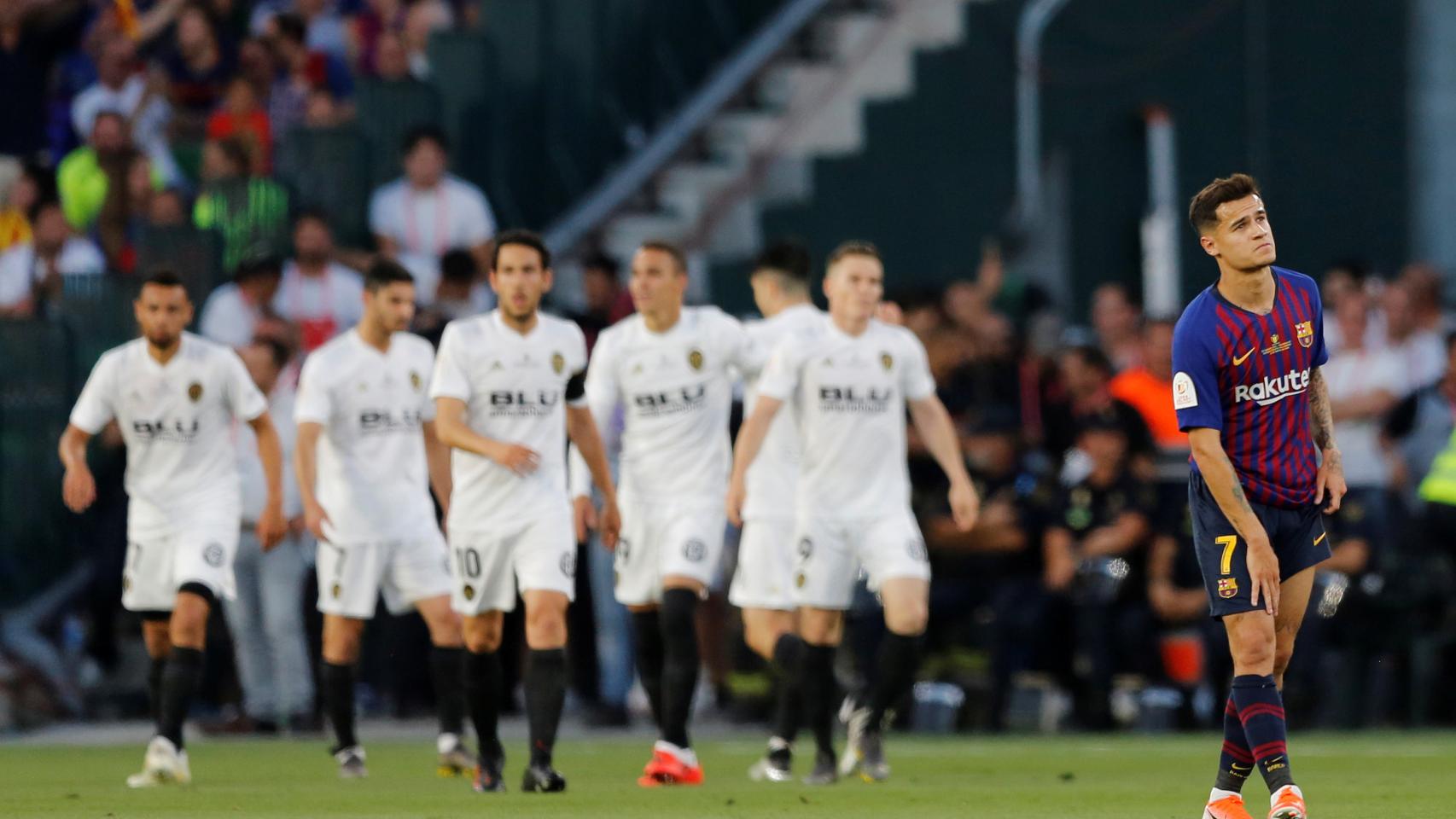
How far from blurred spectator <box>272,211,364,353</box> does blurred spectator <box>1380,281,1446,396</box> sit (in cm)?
666

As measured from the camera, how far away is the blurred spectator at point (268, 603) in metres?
16.1

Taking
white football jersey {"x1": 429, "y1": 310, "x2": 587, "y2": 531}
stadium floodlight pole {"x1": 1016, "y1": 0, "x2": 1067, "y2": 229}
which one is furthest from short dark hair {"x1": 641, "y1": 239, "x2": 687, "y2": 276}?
stadium floodlight pole {"x1": 1016, "y1": 0, "x2": 1067, "y2": 229}

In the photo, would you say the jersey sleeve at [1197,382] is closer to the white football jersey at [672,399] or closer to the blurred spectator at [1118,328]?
the white football jersey at [672,399]

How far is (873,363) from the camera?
12.2m

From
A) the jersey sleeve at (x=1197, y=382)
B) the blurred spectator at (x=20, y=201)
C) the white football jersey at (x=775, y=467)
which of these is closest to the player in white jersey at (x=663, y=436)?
the white football jersey at (x=775, y=467)

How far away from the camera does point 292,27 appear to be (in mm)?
20062

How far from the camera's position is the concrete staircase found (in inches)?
786

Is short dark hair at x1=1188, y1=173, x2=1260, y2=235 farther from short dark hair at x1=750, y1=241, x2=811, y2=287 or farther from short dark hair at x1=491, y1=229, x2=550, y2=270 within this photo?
short dark hair at x1=750, y1=241, x2=811, y2=287

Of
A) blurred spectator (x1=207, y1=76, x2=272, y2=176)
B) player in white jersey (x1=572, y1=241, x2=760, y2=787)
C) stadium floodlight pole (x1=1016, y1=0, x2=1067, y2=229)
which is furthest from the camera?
stadium floodlight pole (x1=1016, y1=0, x2=1067, y2=229)

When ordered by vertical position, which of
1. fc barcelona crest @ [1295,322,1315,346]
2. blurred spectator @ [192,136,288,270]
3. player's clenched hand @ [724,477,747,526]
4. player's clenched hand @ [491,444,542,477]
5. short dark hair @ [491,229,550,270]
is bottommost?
player's clenched hand @ [724,477,747,526]

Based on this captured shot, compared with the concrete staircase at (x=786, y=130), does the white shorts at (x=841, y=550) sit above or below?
below

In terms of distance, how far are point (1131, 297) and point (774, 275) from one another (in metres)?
8.20

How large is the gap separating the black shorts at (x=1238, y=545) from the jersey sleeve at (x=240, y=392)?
18.2 ft

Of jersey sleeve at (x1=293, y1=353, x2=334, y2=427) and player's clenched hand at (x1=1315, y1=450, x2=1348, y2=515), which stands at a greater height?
jersey sleeve at (x1=293, y1=353, x2=334, y2=427)
